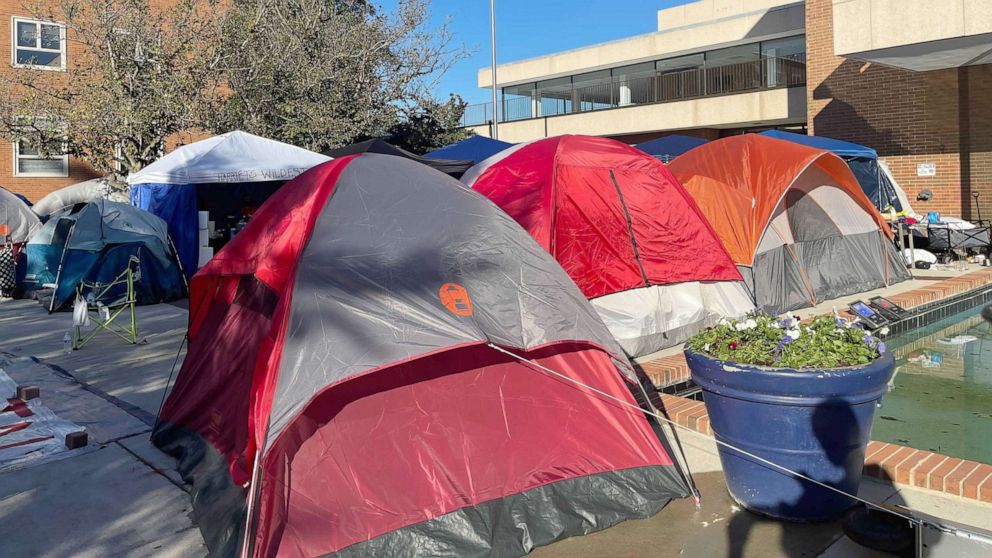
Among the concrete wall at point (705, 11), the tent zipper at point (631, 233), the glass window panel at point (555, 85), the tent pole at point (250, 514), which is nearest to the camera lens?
the tent pole at point (250, 514)

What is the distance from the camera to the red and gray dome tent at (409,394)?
10.8 feet

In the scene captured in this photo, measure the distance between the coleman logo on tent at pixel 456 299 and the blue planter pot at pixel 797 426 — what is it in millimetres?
1259

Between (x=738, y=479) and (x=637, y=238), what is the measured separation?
3.34 m

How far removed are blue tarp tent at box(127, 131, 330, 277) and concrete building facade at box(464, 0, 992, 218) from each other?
1018 centimetres

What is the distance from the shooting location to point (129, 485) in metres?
4.38

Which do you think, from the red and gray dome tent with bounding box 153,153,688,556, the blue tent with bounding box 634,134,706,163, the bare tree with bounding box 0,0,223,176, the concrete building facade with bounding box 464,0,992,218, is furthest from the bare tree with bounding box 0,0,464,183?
the red and gray dome tent with bounding box 153,153,688,556

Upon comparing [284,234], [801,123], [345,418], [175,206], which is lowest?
[345,418]

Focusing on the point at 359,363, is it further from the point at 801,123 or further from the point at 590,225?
the point at 801,123

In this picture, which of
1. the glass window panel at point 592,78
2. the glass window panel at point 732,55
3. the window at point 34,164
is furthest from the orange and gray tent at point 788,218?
the glass window panel at point 592,78

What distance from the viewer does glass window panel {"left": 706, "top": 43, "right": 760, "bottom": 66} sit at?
919 inches

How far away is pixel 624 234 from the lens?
6.78m

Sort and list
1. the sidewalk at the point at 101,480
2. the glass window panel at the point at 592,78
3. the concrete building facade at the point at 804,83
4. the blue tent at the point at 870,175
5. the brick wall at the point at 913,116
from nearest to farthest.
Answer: the sidewalk at the point at 101,480 < the concrete building facade at the point at 804,83 < the blue tent at the point at 870,175 < the brick wall at the point at 913,116 < the glass window panel at the point at 592,78

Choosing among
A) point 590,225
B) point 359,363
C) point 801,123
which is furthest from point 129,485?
point 801,123

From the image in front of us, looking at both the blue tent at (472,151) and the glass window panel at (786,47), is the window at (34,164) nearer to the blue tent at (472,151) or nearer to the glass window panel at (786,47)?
the blue tent at (472,151)
